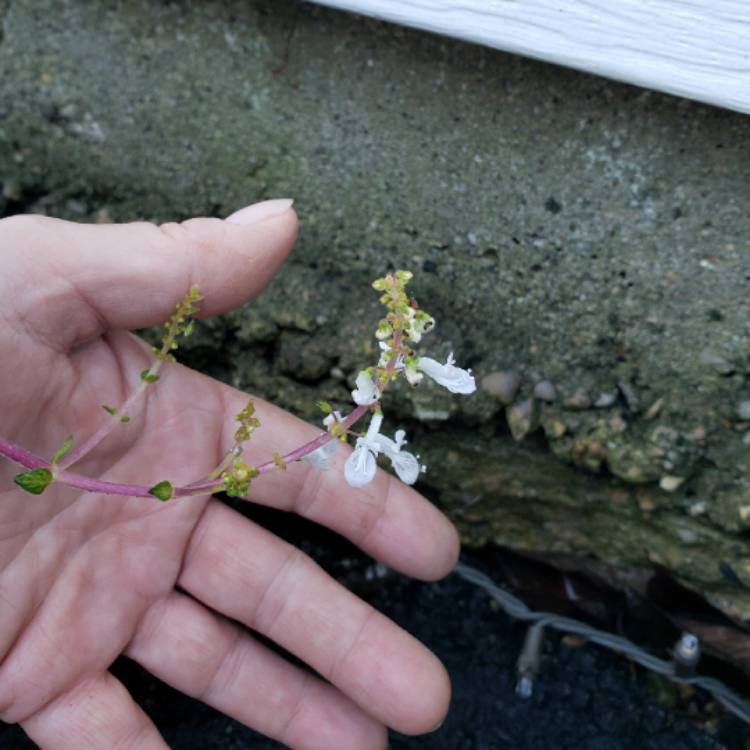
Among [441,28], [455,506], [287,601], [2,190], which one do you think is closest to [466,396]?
[455,506]

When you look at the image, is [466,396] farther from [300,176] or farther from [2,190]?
[2,190]

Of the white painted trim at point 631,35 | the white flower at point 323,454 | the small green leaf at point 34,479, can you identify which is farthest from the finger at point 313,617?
the white painted trim at point 631,35

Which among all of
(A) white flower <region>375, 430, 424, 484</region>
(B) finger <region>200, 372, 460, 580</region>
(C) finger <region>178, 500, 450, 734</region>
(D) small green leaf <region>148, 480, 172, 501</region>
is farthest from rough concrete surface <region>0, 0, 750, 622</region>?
(D) small green leaf <region>148, 480, 172, 501</region>

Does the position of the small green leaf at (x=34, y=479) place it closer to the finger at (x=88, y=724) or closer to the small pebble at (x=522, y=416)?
the finger at (x=88, y=724)

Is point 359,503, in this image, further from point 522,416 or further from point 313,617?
point 522,416

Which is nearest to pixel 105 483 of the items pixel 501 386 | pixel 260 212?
pixel 260 212

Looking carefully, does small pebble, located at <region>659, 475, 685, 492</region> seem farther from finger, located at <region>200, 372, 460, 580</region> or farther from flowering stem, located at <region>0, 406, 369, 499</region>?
flowering stem, located at <region>0, 406, 369, 499</region>
